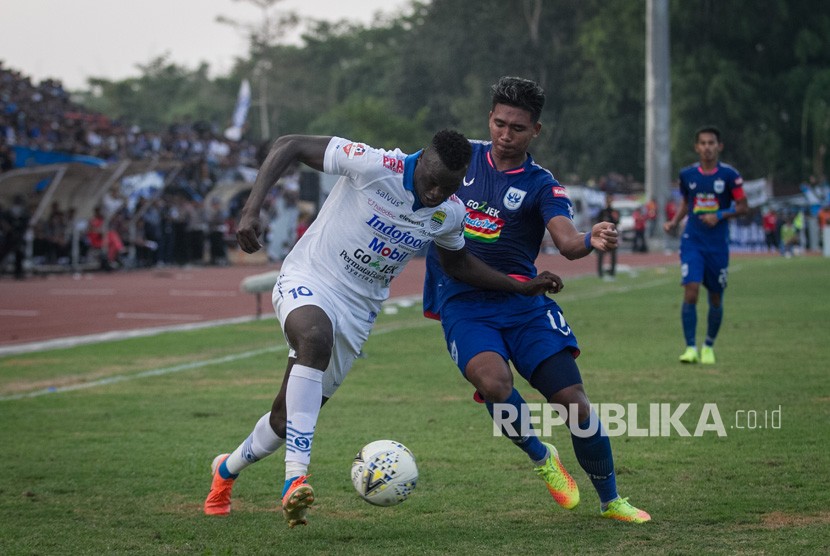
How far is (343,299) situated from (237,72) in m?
97.2

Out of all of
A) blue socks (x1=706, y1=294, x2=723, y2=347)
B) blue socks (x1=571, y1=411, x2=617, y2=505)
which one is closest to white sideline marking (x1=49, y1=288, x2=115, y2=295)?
blue socks (x1=706, y1=294, x2=723, y2=347)

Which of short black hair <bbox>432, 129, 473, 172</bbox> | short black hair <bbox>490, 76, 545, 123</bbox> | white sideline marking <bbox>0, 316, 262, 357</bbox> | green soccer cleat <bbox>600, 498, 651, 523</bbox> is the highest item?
short black hair <bbox>490, 76, 545, 123</bbox>

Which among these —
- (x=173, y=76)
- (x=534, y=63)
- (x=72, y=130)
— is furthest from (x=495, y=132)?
(x=173, y=76)

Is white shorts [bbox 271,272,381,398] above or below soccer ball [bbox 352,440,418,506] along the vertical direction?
above

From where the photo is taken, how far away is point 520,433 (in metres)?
6.38

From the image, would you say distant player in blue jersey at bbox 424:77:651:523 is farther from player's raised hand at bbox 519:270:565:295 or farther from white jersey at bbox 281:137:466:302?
white jersey at bbox 281:137:466:302

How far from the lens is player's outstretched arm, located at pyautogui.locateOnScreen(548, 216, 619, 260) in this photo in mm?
5871

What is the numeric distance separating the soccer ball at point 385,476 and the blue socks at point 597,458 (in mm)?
887

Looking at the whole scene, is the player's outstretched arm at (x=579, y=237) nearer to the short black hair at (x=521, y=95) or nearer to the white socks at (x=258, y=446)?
the short black hair at (x=521, y=95)

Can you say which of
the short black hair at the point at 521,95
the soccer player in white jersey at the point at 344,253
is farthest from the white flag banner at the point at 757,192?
the soccer player in white jersey at the point at 344,253

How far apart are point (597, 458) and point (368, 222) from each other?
168 centimetres

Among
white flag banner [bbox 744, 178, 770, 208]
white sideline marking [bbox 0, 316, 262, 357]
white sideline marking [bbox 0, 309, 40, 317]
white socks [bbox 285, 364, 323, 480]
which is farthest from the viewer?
white flag banner [bbox 744, 178, 770, 208]

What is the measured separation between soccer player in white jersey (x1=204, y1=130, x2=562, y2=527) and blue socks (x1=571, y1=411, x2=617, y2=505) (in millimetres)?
776

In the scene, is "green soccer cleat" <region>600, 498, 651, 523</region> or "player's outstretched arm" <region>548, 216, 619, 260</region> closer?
"player's outstretched arm" <region>548, 216, 619, 260</region>
